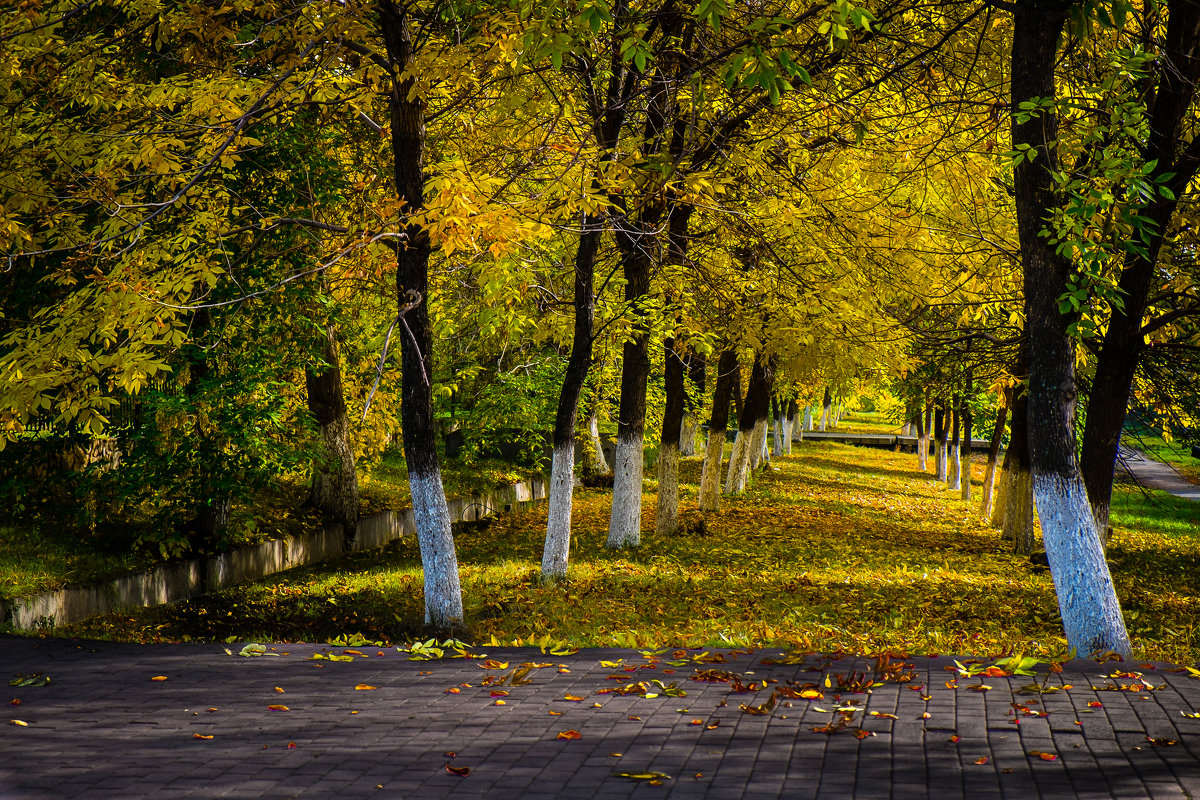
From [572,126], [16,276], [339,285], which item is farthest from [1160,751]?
[16,276]

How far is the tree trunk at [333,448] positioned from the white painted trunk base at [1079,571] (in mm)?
10904

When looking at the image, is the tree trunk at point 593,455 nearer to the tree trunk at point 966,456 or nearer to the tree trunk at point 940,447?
the tree trunk at point 966,456

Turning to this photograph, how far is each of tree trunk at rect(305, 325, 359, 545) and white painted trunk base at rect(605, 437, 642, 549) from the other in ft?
14.8

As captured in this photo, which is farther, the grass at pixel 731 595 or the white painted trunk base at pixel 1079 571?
the grass at pixel 731 595

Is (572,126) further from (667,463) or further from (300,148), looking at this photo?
(667,463)

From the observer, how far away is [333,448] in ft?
56.1

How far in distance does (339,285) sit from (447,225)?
15.3 feet

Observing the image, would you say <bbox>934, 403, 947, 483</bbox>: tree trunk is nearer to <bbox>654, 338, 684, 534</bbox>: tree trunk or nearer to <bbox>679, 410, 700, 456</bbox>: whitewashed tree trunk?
<bbox>679, 410, 700, 456</bbox>: whitewashed tree trunk

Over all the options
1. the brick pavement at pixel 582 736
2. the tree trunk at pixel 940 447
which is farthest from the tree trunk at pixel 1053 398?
the tree trunk at pixel 940 447

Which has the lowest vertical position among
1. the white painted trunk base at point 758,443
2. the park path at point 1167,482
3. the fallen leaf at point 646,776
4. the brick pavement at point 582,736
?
the park path at point 1167,482

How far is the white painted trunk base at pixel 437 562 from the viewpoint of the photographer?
982 cm

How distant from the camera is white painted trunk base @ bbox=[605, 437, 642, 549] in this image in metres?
15.8

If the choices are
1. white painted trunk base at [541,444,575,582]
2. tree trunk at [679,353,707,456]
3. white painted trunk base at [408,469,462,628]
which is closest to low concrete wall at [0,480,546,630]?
white painted trunk base at [408,469,462,628]

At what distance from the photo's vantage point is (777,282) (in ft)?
52.8
